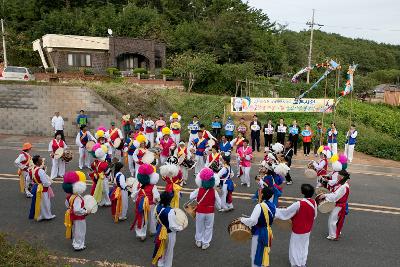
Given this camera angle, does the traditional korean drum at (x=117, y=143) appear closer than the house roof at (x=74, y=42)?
Yes

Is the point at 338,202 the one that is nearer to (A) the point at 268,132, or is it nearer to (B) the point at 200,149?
(B) the point at 200,149

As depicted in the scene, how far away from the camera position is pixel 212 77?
1194 inches

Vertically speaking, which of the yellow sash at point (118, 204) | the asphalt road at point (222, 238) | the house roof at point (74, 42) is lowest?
the asphalt road at point (222, 238)

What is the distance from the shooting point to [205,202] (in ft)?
26.0

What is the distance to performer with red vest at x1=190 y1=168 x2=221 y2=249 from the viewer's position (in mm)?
7793

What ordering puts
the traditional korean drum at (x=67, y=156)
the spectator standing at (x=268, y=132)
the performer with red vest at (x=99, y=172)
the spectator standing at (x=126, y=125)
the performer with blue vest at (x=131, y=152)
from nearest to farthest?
the performer with red vest at (x=99, y=172) → the traditional korean drum at (x=67, y=156) → the performer with blue vest at (x=131, y=152) → the spectator standing at (x=268, y=132) → the spectator standing at (x=126, y=125)

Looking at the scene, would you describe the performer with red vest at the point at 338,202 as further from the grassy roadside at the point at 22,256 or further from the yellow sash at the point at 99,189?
the grassy roadside at the point at 22,256

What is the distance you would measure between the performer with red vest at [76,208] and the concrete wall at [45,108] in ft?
42.3

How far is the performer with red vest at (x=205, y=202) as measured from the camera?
779 cm

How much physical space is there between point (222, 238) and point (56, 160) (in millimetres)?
6761

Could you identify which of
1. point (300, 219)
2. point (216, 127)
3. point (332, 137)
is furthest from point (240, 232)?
point (216, 127)

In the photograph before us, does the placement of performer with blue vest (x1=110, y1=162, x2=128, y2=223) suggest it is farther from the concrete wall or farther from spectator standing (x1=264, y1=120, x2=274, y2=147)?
the concrete wall

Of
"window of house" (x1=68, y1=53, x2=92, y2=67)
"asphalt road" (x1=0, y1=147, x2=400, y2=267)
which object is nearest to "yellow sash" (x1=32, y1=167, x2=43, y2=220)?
"asphalt road" (x1=0, y1=147, x2=400, y2=267)

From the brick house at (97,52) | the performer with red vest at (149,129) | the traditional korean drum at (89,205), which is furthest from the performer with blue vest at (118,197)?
the brick house at (97,52)
